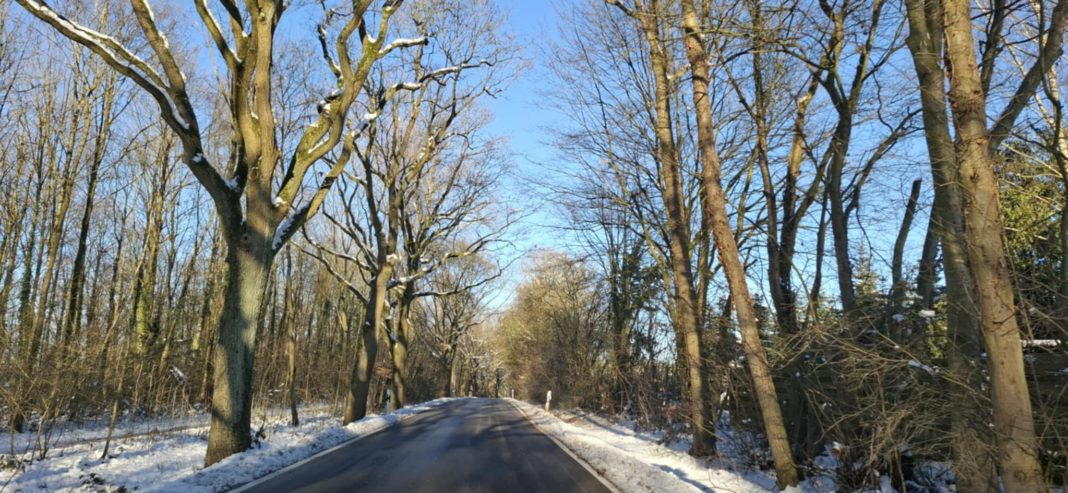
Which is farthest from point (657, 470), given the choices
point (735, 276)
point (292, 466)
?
point (292, 466)

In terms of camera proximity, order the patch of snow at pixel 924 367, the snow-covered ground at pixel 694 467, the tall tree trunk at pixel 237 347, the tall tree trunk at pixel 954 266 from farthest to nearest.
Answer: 1. the tall tree trunk at pixel 237 347
2. the snow-covered ground at pixel 694 467
3. the patch of snow at pixel 924 367
4. the tall tree trunk at pixel 954 266

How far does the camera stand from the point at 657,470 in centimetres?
961

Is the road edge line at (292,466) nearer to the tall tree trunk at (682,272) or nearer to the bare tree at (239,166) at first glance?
the bare tree at (239,166)

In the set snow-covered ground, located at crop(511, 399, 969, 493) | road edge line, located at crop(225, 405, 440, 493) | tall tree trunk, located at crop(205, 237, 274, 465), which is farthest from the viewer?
tall tree trunk, located at crop(205, 237, 274, 465)

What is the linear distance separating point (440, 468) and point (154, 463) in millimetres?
4236

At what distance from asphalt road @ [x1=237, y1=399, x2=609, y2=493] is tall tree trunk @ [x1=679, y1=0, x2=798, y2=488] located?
2.36 m

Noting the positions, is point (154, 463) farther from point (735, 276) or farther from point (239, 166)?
point (735, 276)

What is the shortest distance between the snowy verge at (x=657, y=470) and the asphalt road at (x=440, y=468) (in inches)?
18.0

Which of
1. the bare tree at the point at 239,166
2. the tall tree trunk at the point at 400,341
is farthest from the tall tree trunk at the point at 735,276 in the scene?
the tall tree trunk at the point at 400,341

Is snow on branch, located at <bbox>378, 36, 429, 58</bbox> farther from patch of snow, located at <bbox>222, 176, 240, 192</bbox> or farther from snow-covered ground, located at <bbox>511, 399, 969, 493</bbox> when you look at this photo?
snow-covered ground, located at <bbox>511, 399, 969, 493</bbox>

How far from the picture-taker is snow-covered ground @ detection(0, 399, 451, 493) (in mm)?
7230

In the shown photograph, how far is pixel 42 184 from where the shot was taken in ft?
61.1

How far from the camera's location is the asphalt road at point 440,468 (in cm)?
784

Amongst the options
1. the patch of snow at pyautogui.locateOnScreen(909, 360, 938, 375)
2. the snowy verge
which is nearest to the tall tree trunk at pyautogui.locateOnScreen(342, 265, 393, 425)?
the snowy verge
